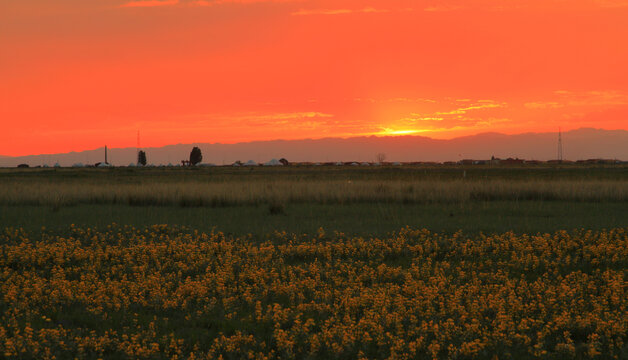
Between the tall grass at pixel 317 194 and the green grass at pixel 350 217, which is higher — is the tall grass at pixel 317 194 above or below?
above

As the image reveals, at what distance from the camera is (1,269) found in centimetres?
1241

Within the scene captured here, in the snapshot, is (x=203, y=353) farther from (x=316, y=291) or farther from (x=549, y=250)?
(x=549, y=250)

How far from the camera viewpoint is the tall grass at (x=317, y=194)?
90.4 feet

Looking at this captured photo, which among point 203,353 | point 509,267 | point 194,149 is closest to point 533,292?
point 509,267

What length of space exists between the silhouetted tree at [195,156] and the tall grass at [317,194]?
6593 inches

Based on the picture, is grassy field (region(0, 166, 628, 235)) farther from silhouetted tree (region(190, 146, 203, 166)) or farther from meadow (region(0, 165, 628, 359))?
silhouetted tree (region(190, 146, 203, 166))

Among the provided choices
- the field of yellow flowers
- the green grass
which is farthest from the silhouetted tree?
the field of yellow flowers

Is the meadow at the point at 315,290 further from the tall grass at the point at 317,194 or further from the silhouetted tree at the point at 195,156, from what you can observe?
the silhouetted tree at the point at 195,156

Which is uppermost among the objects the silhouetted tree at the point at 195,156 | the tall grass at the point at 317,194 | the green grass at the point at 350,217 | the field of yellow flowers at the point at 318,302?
the silhouetted tree at the point at 195,156

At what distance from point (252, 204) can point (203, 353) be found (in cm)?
1986

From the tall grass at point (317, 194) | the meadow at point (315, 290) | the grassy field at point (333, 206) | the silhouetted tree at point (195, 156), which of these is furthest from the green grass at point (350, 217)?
the silhouetted tree at point (195, 156)

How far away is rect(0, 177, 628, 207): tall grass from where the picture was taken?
27.6 m

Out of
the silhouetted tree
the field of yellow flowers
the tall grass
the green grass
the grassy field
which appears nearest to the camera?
the field of yellow flowers

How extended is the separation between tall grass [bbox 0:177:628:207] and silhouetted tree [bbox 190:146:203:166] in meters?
167
